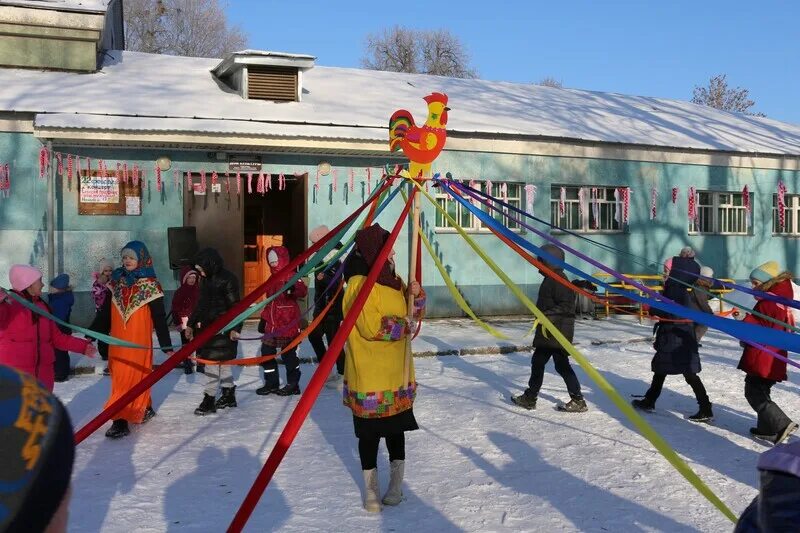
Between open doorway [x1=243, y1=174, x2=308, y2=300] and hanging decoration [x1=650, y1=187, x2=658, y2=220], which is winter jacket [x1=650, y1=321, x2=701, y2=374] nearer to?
open doorway [x1=243, y1=174, x2=308, y2=300]

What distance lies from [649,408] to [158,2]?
104 ft

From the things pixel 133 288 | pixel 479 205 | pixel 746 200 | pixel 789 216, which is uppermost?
pixel 746 200

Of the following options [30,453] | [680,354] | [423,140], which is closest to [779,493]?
[30,453]

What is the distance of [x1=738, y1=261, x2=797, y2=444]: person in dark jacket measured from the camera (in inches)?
236

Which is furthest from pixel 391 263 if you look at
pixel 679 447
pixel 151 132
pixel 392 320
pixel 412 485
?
pixel 151 132

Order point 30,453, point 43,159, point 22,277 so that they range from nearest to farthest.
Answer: point 30,453 → point 22,277 → point 43,159

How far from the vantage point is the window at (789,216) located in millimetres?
18250

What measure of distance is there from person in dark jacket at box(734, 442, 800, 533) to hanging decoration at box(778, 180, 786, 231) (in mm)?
18800

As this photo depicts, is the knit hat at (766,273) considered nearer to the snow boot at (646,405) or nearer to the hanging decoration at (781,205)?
the snow boot at (646,405)

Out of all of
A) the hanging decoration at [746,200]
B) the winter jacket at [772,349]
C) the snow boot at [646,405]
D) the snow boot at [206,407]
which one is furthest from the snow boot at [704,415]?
the hanging decoration at [746,200]

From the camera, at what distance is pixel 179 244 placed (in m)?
12.1

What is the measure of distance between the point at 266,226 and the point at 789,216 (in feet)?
44.0

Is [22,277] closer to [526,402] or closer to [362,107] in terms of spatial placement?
[526,402]

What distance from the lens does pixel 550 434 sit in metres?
6.32
